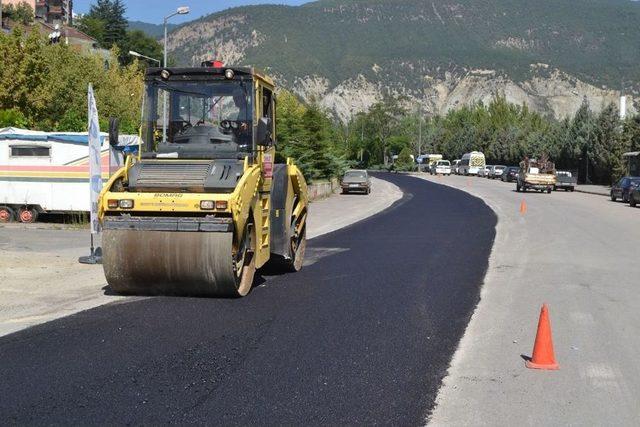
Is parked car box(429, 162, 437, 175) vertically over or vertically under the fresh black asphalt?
under

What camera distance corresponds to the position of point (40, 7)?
418 feet

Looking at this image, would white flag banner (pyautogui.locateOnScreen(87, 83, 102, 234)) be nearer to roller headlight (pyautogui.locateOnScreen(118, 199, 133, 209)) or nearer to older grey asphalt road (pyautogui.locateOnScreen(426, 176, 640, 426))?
roller headlight (pyautogui.locateOnScreen(118, 199, 133, 209))

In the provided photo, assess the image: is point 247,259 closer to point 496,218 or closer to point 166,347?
point 166,347

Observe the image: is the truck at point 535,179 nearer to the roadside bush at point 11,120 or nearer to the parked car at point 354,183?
the parked car at point 354,183

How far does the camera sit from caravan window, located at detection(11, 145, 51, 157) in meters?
24.7

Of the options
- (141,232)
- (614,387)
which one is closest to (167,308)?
(141,232)

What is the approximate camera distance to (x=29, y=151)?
24875 millimetres

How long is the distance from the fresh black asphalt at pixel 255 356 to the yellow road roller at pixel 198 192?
0.52 m

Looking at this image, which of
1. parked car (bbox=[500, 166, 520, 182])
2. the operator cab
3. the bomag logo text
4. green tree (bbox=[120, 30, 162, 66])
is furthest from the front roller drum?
green tree (bbox=[120, 30, 162, 66])

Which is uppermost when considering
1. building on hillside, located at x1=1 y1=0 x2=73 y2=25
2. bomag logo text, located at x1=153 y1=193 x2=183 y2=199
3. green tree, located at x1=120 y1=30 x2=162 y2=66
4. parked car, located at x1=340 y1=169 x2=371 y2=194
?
building on hillside, located at x1=1 y1=0 x2=73 y2=25

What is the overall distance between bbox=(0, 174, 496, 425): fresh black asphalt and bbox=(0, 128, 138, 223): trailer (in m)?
12.3

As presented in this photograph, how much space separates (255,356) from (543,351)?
295 cm

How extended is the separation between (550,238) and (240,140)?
13.4 meters

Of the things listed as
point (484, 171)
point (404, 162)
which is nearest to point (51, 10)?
point (404, 162)
